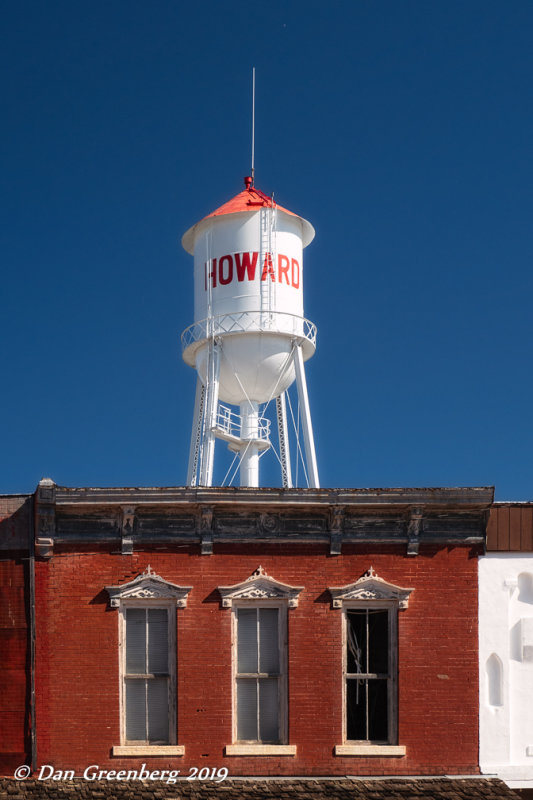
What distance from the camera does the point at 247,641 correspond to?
18469 millimetres

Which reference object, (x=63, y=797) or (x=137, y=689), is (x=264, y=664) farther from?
(x=63, y=797)

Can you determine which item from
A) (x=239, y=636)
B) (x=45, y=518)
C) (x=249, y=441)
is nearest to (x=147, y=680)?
(x=239, y=636)

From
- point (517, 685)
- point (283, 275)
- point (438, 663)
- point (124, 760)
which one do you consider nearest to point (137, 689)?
point (124, 760)

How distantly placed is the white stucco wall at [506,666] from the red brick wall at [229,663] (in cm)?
19

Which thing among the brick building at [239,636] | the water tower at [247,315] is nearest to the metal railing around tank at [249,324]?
the water tower at [247,315]

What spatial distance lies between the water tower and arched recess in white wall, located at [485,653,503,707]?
1032cm

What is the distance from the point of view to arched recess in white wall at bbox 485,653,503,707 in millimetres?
18531

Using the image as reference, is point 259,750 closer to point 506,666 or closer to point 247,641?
point 247,641

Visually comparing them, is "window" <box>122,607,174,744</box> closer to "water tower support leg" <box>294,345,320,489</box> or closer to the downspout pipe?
the downspout pipe

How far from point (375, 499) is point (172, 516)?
3162 mm

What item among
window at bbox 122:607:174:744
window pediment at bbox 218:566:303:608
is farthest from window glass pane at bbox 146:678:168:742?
window pediment at bbox 218:566:303:608

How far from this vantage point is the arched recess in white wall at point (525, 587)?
61.4 feet

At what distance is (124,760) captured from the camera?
59.3ft

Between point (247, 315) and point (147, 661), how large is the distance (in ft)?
40.0
